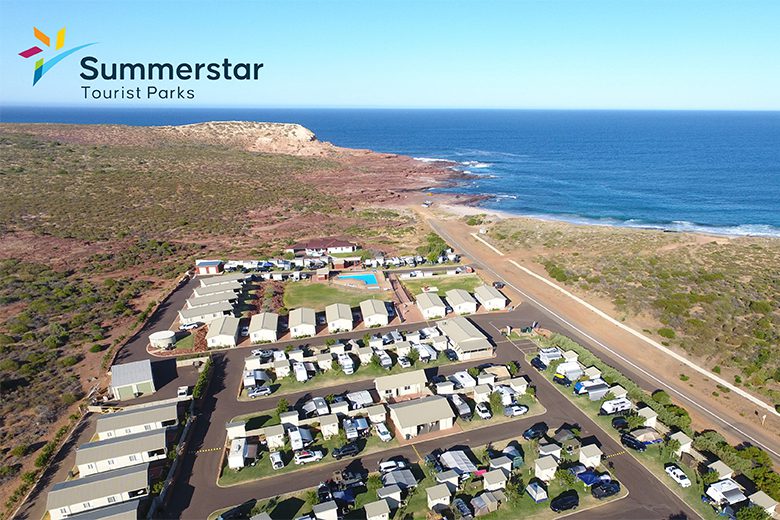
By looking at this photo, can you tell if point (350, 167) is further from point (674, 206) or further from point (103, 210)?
point (674, 206)

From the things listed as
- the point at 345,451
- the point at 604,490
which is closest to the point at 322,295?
the point at 345,451

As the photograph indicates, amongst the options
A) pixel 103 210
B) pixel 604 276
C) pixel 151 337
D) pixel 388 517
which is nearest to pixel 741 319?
pixel 604 276

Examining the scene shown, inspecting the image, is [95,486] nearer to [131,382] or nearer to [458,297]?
[131,382]

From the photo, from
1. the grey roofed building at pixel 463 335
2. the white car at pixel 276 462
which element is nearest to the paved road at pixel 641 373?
the grey roofed building at pixel 463 335

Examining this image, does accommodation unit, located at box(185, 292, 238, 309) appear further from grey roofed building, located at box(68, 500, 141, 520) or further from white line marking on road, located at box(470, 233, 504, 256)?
white line marking on road, located at box(470, 233, 504, 256)

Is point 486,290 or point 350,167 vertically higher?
point 350,167

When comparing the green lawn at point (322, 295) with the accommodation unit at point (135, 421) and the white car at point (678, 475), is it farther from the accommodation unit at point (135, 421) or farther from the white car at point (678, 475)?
the white car at point (678, 475)

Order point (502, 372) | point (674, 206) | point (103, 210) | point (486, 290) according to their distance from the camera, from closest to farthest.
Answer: point (502, 372)
point (486, 290)
point (103, 210)
point (674, 206)
